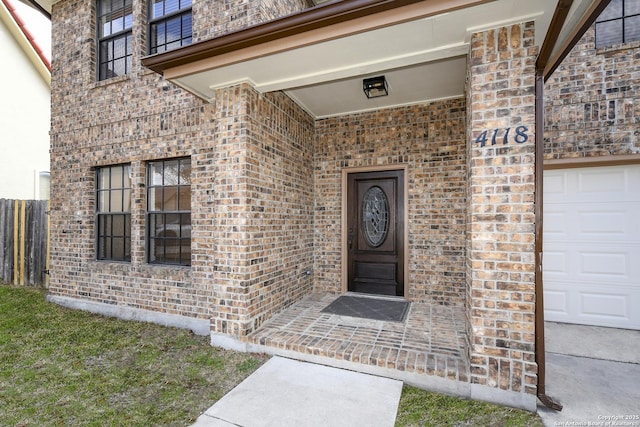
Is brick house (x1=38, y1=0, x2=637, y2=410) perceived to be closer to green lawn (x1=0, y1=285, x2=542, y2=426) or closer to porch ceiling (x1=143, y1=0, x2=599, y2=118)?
porch ceiling (x1=143, y1=0, x2=599, y2=118)

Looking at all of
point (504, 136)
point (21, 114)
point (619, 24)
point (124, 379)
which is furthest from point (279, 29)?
point (21, 114)

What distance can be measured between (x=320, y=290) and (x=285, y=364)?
1964mm

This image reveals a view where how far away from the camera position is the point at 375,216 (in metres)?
4.64

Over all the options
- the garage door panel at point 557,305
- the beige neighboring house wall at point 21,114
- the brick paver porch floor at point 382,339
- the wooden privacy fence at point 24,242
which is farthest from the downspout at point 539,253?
the beige neighboring house wall at point 21,114

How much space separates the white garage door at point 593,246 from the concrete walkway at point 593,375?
272 millimetres

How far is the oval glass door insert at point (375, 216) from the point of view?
15.0 ft

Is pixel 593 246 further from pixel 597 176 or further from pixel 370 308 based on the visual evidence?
pixel 370 308

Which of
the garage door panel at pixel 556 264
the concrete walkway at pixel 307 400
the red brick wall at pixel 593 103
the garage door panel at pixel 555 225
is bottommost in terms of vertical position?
the concrete walkway at pixel 307 400

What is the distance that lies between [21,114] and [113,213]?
8.22 meters

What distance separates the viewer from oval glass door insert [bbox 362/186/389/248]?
457cm

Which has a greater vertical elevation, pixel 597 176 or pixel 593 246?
pixel 597 176

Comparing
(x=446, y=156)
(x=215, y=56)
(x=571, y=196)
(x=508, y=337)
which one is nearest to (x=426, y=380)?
(x=508, y=337)

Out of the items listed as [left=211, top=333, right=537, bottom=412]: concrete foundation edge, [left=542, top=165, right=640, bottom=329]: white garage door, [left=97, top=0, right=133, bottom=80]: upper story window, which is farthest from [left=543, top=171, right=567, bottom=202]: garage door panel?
[left=97, top=0, right=133, bottom=80]: upper story window

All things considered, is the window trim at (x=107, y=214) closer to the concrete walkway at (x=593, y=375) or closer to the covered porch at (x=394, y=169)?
the covered porch at (x=394, y=169)
